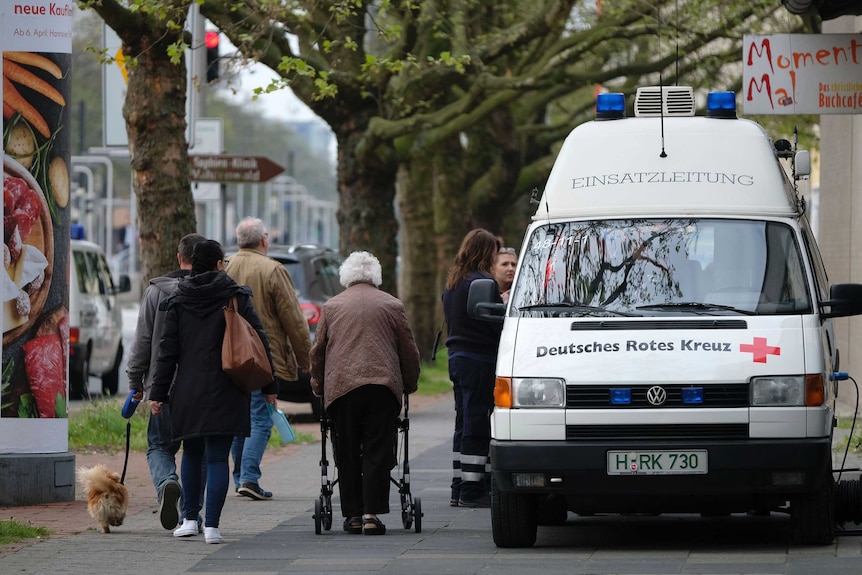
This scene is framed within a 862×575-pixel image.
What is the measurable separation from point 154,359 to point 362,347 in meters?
1.31

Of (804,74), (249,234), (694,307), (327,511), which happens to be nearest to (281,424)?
(327,511)

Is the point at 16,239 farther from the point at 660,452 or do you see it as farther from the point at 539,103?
the point at 539,103

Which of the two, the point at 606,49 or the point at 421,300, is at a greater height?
the point at 606,49

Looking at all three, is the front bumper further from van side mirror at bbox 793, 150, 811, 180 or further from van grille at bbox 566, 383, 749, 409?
van side mirror at bbox 793, 150, 811, 180

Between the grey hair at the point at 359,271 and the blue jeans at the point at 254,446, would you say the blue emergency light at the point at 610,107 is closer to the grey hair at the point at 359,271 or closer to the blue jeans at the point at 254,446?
the grey hair at the point at 359,271

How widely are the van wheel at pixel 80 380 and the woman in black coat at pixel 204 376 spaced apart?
1080 cm

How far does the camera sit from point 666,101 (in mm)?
10547

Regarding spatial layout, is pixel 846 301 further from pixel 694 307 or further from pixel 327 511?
pixel 327 511

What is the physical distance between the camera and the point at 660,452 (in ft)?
27.7

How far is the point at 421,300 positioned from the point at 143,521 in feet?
53.4

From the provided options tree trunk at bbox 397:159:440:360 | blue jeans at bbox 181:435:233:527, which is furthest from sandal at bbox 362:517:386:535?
tree trunk at bbox 397:159:440:360

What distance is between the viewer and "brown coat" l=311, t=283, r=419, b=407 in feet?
31.3

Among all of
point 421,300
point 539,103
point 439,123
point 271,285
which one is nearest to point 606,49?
point 539,103

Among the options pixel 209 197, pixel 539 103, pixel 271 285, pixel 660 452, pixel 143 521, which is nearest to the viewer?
pixel 660 452
